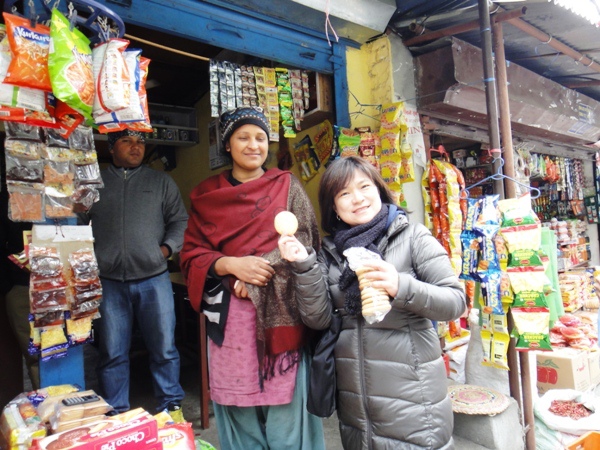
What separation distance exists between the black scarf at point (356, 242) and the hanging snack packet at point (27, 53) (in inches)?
47.6

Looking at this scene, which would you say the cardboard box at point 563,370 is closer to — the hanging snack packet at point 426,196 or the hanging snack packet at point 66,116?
the hanging snack packet at point 426,196

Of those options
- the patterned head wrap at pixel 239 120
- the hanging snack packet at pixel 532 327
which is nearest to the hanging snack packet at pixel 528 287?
the hanging snack packet at pixel 532 327

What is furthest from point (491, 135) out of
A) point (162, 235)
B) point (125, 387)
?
point (125, 387)

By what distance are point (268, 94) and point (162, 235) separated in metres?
1.29

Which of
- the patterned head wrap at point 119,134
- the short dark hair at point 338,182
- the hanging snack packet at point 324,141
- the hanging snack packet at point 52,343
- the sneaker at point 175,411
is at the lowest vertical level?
the sneaker at point 175,411

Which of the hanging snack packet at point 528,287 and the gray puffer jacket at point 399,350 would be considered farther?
the hanging snack packet at point 528,287

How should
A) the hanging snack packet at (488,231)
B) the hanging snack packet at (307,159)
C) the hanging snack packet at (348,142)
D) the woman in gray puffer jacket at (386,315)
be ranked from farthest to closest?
1. the hanging snack packet at (307,159)
2. the hanging snack packet at (348,142)
3. the hanging snack packet at (488,231)
4. the woman in gray puffer jacket at (386,315)

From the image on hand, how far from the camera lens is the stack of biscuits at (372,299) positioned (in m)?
1.22

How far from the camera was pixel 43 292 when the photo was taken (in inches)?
70.2

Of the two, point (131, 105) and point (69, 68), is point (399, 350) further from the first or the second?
point (69, 68)

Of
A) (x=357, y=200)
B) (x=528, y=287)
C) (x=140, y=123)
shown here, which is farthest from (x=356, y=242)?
(x=528, y=287)

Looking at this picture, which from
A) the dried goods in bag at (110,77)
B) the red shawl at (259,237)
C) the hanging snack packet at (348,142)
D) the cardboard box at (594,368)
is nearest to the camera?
the dried goods in bag at (110,77)

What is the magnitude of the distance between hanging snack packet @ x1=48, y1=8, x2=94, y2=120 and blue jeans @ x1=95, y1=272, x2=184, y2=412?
4.29 ft

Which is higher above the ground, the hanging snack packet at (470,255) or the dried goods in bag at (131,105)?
the dried goods in bag at (131,105)
